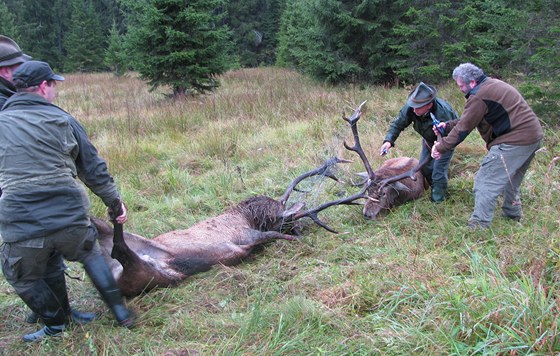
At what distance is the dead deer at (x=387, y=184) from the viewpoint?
5.24 meters

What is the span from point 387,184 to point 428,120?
0.93 meters

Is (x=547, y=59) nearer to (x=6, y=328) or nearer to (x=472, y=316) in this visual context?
(x=472, y=316)

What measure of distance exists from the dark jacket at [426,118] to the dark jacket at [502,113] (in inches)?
35.3

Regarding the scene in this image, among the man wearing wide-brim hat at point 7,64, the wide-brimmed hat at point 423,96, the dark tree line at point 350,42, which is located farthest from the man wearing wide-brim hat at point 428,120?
the man wearing wide-brim hat at point 7,64

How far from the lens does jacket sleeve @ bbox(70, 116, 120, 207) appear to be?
305 cm

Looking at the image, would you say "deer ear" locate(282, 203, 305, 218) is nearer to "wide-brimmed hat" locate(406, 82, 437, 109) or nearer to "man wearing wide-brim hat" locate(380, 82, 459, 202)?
"man wearing wide-brim hat" locate(380, 82, 459, 202)

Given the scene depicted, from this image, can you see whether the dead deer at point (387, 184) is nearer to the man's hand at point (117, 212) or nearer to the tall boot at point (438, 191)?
the tall boot at point (438, 191)

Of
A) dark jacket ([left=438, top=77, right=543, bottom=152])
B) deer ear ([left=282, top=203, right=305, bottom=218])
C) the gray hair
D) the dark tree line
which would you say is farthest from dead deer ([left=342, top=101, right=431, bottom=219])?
the dark tree line

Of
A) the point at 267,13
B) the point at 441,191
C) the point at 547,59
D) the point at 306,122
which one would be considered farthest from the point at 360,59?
the point at 267,13

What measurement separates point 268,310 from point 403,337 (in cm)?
98

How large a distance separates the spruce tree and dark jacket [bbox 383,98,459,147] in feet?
27.7

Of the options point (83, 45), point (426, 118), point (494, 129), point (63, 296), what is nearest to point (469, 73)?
point (494, 129)

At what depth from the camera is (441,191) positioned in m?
5.48

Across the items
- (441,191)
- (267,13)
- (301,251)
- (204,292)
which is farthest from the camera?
(267,13)
